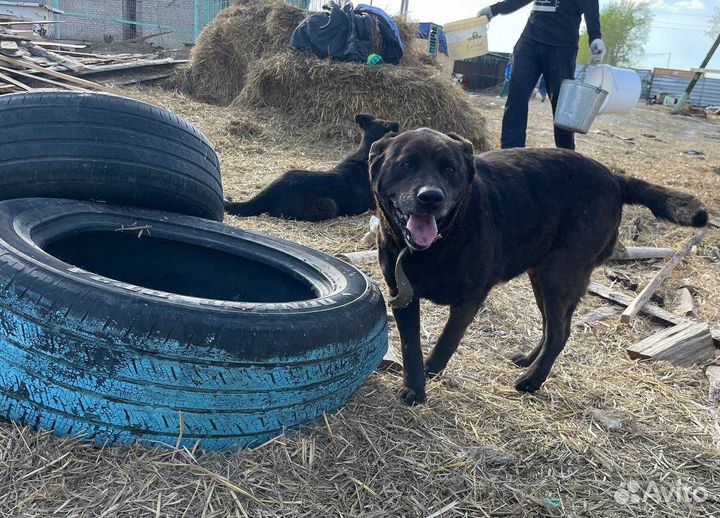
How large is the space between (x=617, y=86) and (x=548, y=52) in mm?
1580

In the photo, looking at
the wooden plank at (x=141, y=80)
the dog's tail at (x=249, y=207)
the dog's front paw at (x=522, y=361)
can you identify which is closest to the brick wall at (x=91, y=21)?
the wooden plank at (x=141, y=80)

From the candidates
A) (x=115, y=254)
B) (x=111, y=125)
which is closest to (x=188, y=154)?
(x=111, y=125)

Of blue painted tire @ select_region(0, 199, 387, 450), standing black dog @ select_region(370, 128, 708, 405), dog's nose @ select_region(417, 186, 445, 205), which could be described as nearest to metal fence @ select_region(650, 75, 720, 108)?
standing black dog @ select_region(370, 128, 708, 405)

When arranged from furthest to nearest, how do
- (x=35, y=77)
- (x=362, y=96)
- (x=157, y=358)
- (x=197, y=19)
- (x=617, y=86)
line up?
(x=197, y=19) < (x=35, y=77) < (x=362, y=96) < (x=617, y=86) < (x=157, y=358)

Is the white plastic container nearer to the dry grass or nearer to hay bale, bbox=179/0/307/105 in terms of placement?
the dry grass

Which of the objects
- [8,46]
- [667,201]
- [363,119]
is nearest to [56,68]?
[8,46]

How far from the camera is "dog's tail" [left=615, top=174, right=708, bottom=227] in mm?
3691

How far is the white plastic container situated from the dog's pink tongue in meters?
6.12

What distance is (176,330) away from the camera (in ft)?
7.51

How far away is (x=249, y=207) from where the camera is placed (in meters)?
6.11

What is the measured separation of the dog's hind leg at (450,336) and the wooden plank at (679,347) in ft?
4.76

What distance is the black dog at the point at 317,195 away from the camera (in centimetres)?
618

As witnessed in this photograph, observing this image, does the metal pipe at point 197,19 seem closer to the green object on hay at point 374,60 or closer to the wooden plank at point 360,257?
the green object on hay at point 374,60

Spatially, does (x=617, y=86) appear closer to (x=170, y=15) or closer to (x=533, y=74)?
(x=533, y=74)
